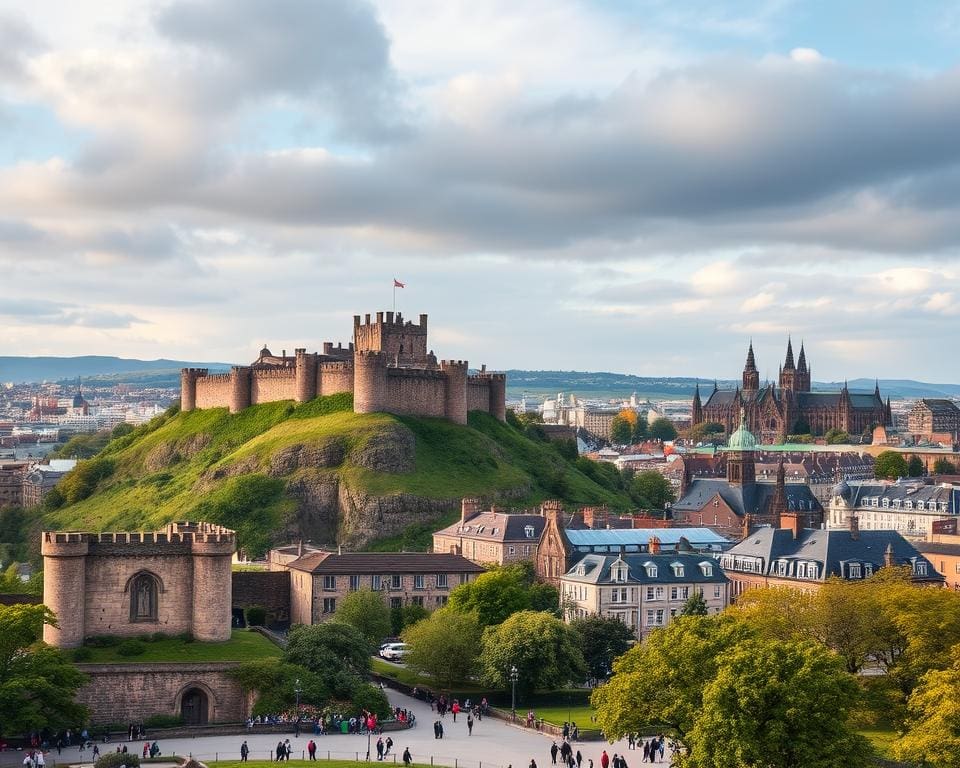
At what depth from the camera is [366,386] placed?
153500mm

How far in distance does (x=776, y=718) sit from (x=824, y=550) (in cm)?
5115

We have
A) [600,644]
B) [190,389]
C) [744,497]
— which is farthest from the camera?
[190,389]

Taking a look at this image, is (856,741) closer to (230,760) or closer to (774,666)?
(774,666)

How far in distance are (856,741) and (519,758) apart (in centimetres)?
1652

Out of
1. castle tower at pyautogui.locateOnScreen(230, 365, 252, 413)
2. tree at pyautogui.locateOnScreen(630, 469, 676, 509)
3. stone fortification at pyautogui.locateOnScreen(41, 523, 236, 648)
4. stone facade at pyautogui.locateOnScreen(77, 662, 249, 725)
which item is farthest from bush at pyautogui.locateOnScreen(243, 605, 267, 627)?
tree at pyautogui.locateOnScreen(630, 469, 676, 509)

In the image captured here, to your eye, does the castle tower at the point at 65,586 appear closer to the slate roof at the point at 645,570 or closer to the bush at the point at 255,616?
the bush at the point at 255,616

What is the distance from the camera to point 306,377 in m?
162

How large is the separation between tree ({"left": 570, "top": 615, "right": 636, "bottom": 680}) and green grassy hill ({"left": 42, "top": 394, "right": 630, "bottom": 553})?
4119cm

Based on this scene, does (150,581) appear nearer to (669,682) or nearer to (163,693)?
(163,693)

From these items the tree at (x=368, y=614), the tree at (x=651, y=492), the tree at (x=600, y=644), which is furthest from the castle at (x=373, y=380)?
the tree at (x=600, y=644)

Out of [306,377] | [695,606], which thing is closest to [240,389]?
[306,377]

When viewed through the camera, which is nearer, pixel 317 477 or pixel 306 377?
pixel 317 477

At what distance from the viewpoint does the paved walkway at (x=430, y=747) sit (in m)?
69.6

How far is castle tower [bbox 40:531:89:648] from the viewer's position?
80750 mm
